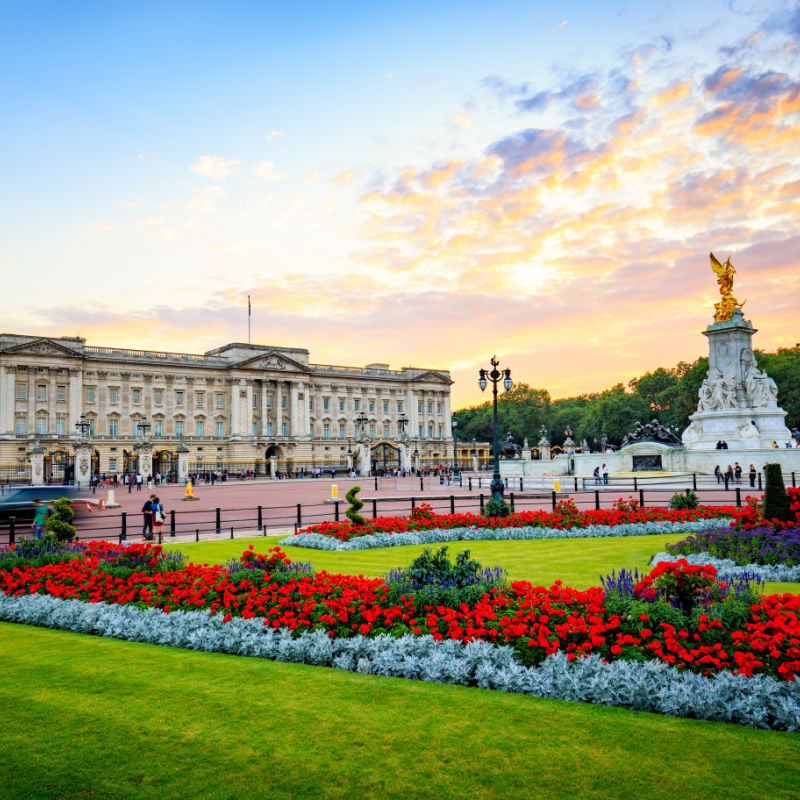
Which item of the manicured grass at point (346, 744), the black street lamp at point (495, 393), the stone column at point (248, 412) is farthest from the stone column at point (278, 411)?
the manicured grass at point (346, 744)

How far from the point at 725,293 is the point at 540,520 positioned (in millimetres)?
37612

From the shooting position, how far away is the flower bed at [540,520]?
19203 millimetres

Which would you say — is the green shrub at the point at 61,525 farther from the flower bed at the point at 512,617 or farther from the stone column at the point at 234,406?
the stone column at the point at 234,406

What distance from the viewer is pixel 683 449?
4838cm

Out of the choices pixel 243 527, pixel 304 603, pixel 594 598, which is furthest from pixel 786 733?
pixel 243 527

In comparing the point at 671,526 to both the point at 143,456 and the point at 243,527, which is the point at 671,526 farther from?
the point at 143,456

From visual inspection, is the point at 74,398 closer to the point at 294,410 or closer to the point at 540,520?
the point at 294,410

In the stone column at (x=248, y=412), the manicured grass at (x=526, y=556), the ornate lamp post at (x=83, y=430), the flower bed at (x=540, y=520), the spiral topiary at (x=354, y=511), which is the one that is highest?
the stone column at (x=248, y=412)

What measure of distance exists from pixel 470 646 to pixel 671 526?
13.6 meters

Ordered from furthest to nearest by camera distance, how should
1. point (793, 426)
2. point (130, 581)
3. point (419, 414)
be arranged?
point (419, 414) < point (793, 426) < point (130, 581)

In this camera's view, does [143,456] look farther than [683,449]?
Yes

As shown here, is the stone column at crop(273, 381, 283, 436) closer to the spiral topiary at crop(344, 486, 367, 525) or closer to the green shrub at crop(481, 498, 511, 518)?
the green shrub at crop(481, 498, 511, 518)

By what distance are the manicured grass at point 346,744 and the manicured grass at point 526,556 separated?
5.66 metres

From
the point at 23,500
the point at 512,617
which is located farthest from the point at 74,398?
the point at 512,617
